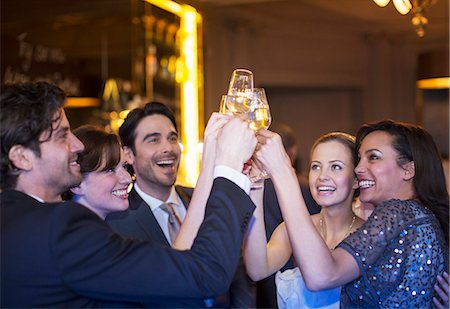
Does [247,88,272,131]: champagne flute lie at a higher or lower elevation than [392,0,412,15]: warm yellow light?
lower

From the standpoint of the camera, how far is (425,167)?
2139mm

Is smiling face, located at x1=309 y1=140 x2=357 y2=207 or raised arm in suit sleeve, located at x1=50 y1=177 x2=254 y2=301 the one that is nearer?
raised arm in suit sleeve, located at x1=50 y1=177 x2=254 y2=301

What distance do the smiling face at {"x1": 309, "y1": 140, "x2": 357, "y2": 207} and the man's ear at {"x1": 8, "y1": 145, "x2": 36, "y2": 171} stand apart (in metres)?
1.12

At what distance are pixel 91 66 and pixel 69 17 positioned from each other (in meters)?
0.73

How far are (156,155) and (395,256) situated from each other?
1355mm

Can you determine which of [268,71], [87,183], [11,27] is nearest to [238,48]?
[268,71]

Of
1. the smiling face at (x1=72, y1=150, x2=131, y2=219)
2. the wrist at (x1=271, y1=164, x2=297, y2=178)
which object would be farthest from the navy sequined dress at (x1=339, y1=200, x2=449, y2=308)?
the smiling face at (x1=72, y1=150, x2=131, y2=219)

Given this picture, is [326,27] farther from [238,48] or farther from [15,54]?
[15,54]

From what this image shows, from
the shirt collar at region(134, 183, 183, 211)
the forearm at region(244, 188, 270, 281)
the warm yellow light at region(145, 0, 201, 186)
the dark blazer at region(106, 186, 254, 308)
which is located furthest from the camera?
the warm yellow light at region(145, 0, 201, 186)

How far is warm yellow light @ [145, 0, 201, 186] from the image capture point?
19.2 ft

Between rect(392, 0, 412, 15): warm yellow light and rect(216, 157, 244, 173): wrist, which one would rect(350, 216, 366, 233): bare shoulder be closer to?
rect(216, 157, 244, 173): wrist

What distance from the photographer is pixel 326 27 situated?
867cm

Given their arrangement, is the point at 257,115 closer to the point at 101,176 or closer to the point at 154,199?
the point at 101,176

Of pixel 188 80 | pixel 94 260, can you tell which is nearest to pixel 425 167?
pixel 94 260
